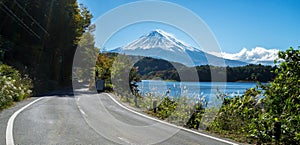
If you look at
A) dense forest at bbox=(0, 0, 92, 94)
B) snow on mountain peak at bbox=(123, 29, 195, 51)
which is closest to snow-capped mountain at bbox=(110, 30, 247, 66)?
snow on mountain peak at bbox=(123, 29, 195, 51)

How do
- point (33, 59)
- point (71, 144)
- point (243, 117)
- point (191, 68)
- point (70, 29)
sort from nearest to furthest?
point (71, 144), point (243, 117), point (191, 68), point (33, 59), point (70, 29)

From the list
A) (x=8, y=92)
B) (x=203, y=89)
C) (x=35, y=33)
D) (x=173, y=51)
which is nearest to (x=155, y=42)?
(x=173, y=51)

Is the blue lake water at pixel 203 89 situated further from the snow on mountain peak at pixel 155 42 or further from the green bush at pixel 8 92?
the green bush at pixel 8 92

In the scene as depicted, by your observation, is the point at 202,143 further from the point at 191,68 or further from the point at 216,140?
the point at 191,68

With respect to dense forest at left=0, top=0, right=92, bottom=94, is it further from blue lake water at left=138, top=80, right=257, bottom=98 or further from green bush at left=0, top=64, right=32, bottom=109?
blue lake water at left=138, top=80, right=257, bottom=98

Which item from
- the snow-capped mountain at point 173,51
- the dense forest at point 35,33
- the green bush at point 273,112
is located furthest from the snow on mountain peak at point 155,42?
the dense forest at point 35,33

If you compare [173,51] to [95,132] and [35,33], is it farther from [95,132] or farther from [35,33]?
[35,33]

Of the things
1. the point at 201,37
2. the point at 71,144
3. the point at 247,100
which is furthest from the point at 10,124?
the point at 247,100
